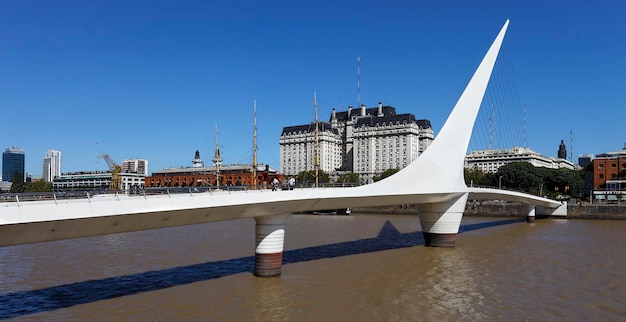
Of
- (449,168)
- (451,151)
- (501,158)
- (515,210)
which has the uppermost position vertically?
(501,158)

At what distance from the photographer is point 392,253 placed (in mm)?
28297

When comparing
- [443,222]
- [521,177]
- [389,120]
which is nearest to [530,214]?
[443,222]

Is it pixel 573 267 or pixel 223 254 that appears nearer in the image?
pixel 573 267

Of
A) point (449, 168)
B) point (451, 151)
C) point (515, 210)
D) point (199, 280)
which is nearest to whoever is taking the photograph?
point (199, 280)

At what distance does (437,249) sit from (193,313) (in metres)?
19.1

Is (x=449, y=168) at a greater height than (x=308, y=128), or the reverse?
(x=308, y=128)

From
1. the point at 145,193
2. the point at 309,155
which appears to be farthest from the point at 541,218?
the point at 309,155

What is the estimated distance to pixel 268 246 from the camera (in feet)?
68.6

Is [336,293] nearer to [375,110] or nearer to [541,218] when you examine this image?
[541,218]

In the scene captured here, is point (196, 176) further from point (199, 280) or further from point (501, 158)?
point (501, 158)

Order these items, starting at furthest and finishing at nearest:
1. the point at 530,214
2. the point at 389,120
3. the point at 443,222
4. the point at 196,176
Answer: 1. the point at 389,120
2. the point at 196,176
3. the point at 530,214
4. the point at 443,222

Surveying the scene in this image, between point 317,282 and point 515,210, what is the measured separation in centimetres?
5019

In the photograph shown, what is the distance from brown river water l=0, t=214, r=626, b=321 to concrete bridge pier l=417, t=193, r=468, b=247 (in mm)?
1044

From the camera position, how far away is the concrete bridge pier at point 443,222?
31.1 meters
